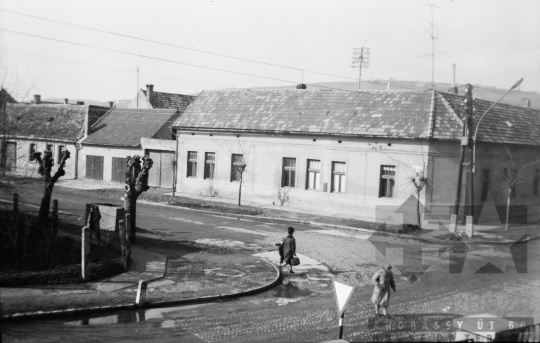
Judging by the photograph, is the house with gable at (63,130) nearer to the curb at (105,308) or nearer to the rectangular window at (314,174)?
the rectangular window at (314,174)

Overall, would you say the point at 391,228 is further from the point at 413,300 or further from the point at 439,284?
the point at 413,300

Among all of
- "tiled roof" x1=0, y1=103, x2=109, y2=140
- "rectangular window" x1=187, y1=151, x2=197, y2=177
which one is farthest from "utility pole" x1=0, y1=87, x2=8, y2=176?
"tiled roof" x1=0, y1=103, x2=109, y2=140

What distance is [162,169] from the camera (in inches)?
1563

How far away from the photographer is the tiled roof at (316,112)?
2939cm

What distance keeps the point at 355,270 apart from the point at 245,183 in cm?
1722

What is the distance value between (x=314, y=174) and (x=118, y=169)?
16587mm

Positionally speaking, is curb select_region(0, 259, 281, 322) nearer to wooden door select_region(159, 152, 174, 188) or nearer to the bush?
the bush

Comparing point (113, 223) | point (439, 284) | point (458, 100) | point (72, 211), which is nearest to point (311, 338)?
point (439, 284)

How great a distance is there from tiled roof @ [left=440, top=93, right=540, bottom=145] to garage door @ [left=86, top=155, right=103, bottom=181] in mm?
25474

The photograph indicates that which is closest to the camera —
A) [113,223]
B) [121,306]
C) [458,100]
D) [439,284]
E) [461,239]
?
[121,306]

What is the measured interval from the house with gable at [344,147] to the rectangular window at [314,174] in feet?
0.19

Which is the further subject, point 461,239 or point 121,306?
point 461,239

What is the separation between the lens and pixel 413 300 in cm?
1462

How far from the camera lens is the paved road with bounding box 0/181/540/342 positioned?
1122cm
